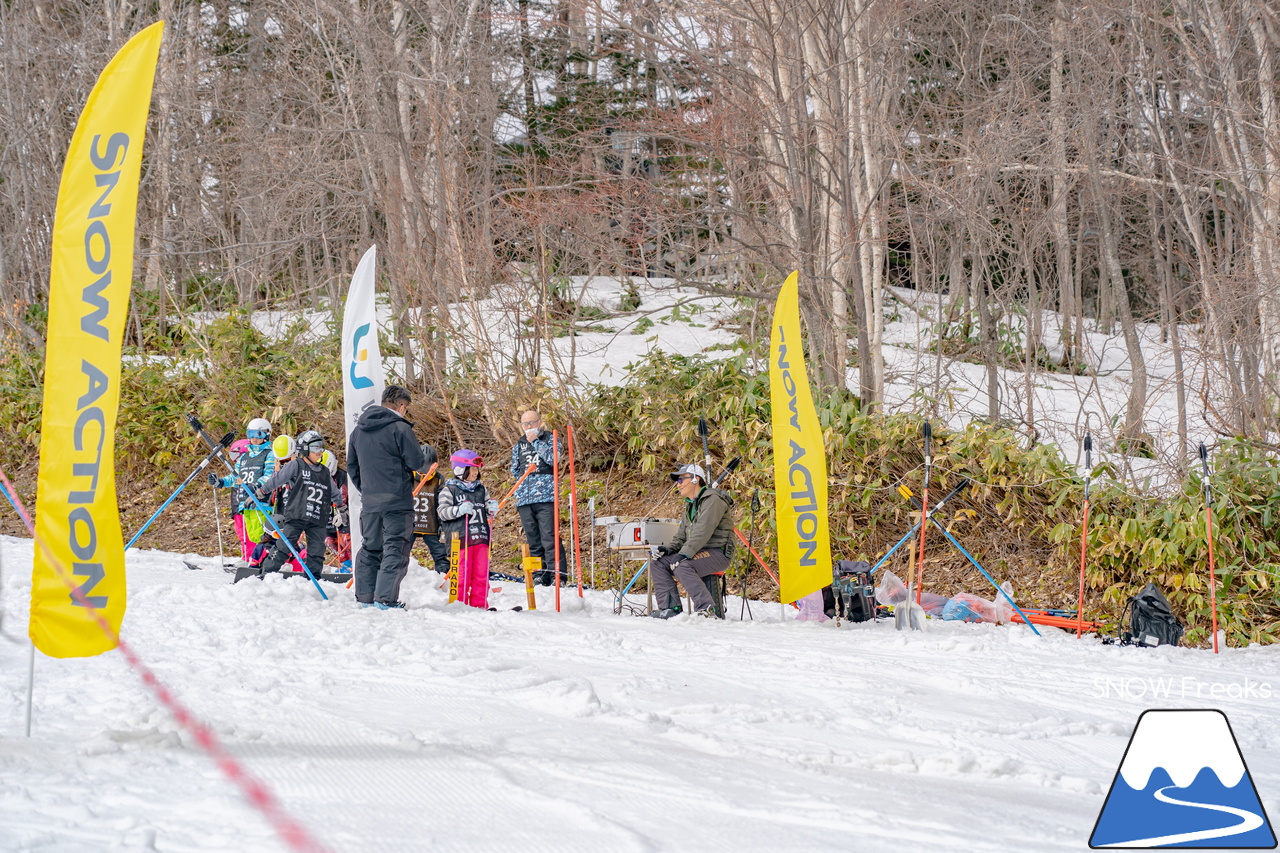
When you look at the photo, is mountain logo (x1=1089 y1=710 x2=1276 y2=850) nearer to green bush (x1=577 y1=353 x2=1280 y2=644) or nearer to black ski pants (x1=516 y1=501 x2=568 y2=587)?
green bush (x1=577 y1=353 x2=1280 y2=644)

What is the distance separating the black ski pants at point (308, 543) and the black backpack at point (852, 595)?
15.1ft

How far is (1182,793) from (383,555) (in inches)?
241

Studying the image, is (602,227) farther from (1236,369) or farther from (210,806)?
(210,806)

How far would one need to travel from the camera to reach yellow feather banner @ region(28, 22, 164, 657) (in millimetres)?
4051

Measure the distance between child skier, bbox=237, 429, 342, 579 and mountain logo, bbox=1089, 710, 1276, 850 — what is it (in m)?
7.68

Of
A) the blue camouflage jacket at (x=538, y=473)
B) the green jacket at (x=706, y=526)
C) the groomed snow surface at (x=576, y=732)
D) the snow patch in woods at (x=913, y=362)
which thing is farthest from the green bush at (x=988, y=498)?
the green jacket at (x=706, y=526)

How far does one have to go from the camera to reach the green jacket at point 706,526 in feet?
28.6

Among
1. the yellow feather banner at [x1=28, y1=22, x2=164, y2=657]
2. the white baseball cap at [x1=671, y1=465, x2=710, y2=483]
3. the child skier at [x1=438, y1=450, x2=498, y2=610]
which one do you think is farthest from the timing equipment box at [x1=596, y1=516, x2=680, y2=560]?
the yellow feather banner at [x1=28, y1=22, x2=164, y2=657]

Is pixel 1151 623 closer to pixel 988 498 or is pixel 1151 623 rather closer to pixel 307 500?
pixel 988 498

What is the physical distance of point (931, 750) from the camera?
4348 millimetres

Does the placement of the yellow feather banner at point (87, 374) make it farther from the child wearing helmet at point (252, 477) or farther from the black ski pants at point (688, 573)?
the child wearing helmet at point (252, 477)

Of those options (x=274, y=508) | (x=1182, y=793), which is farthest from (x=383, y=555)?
(x=1182, y=793)

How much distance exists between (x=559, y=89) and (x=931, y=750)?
17419 millimetres

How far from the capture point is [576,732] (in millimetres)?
4402
